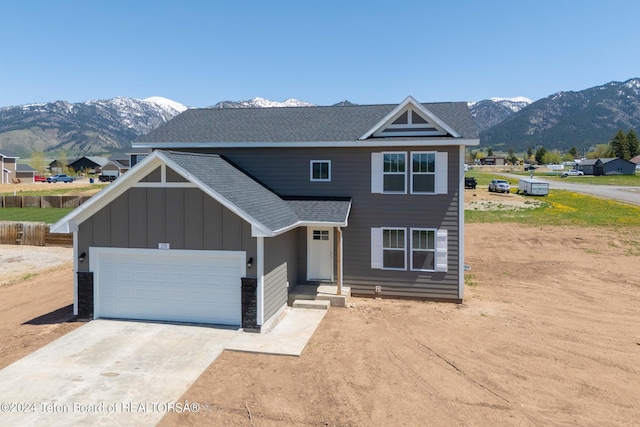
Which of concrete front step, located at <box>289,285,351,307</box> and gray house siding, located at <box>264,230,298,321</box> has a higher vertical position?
gray house siding, located at <box>264,230,298,321</box>

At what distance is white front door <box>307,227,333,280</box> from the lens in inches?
613

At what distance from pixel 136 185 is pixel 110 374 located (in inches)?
205

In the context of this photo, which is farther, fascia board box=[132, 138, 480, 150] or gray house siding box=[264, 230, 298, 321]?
fascia board box=[132, 138, 480, 150]

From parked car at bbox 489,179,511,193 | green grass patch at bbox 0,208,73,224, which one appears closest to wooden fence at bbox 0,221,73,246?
green grass patch at bbox 0,208,73,224

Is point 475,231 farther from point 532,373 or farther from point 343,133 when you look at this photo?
point 532,373

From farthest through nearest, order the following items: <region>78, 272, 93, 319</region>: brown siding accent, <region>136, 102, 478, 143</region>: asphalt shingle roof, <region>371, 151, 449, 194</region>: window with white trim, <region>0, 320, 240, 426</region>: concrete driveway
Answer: <region>136, 102, 478, 143</region>: asphalt shingle roof → <region>371, 151, 449, 194</region>: window with white trim → <region>78, 272, 93, 319</region>: brown siding accent → <region>0, 320, 240, 426</region>: concrete driveway

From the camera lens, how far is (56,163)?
429ft

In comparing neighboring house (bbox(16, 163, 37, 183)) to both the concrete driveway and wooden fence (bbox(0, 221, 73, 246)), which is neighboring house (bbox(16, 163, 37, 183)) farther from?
the concrete driveway

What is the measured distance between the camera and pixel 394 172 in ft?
49.8

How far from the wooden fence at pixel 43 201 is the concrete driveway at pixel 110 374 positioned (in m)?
33.4

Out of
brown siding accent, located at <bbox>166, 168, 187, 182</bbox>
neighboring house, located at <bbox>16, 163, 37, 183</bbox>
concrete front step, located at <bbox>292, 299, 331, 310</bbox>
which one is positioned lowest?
concrete front step, located at <bbox>292, 299, 331, 310</bbox>

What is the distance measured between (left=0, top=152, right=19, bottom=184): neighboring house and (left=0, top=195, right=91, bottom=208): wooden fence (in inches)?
1623

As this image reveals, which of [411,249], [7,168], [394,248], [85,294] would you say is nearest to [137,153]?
[85,294]

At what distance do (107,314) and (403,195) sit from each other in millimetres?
9916
